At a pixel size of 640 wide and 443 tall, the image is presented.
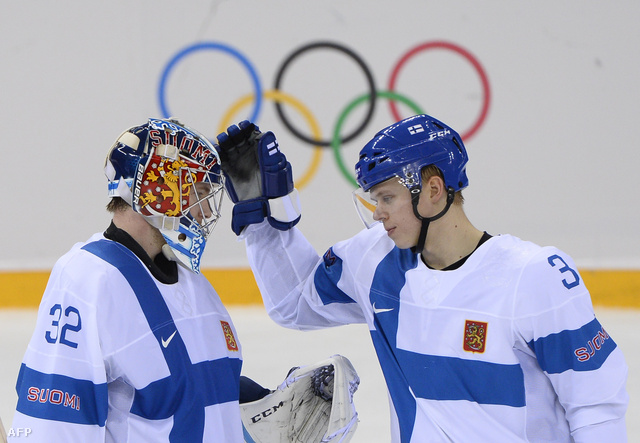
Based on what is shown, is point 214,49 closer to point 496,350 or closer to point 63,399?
point 496,350

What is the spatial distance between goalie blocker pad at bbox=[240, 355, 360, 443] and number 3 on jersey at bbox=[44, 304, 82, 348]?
62 centimetres

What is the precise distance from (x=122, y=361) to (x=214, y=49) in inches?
163

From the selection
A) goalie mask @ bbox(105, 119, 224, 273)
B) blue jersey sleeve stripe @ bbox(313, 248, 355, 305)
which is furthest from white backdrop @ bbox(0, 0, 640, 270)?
goalie mask @ bbox(105, 119, 224, 273)

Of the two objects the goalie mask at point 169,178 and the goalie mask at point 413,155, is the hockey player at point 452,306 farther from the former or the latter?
the goalie mask at point 169,178

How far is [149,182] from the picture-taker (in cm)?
153

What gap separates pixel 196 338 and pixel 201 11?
162 inches

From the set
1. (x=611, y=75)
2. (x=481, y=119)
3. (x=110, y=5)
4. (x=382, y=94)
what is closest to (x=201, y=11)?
(x=110, y=5)

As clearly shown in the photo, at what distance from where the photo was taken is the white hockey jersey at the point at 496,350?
1.54 m

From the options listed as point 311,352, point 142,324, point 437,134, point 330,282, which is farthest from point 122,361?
point 311,352

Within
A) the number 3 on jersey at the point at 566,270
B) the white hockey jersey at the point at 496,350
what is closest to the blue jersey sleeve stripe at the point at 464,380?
the white hockey jersey at the point at 496,350

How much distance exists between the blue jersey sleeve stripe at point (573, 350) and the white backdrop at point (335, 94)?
12.1 feet

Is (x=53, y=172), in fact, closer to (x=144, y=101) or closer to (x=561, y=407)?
(x=144, y=101)

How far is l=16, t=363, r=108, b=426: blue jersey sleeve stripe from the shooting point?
1.34 meters

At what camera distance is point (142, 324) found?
1475 mm
